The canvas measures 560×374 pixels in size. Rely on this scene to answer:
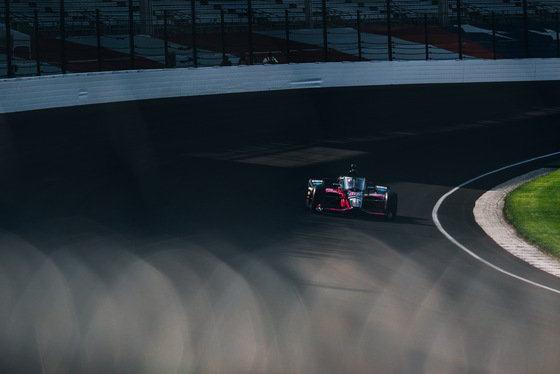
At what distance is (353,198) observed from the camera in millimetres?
15195

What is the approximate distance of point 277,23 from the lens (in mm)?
45781

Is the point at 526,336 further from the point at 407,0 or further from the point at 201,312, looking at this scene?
the point at 407,0

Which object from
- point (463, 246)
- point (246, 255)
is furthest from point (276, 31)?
point (246, 255)

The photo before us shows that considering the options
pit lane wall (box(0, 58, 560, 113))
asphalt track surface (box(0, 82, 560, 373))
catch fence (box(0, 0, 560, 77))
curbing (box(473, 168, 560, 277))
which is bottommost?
curbing (box(473, 168, 560, 277))

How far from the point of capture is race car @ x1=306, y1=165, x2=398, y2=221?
15.2m

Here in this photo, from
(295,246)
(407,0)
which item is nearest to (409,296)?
(295,246)

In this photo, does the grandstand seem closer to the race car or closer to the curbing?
the curbing

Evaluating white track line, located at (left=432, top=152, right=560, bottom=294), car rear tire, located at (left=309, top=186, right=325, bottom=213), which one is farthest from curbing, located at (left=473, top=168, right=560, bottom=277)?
car rear tire, located at (left=309, top=186, right=325, bottom=213)

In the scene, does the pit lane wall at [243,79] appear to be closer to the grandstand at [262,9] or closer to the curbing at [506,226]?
the grandstand at [262,9]

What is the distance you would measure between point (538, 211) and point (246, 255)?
24.8ft

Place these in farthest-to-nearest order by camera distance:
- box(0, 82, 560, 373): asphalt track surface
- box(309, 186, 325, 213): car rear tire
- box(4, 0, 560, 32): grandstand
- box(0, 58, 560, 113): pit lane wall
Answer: box(4, 0, 560, 32): grandstand, box(0, 58, 560, 113): pit lane wall, box(309, 186, 325, 213): car rear tire, box(0, 82, 560, 373): asphalt track surface

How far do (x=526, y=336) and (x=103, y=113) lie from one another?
17.9 metres

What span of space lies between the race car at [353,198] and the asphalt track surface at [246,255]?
0.89ft

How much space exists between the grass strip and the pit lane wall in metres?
12.4
